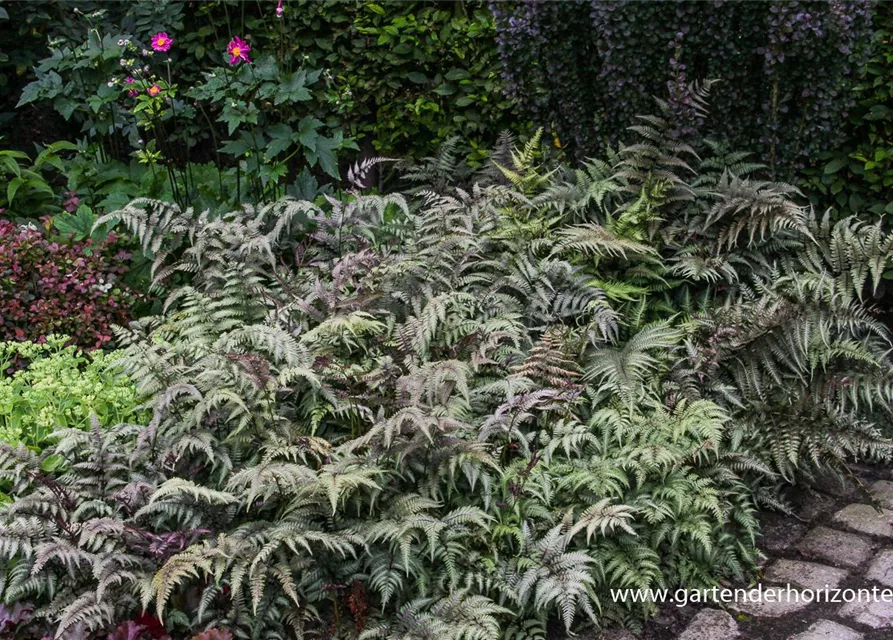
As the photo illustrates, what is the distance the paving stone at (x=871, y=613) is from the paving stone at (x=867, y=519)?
20.7 inches

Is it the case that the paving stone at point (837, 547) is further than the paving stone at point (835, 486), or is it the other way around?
the paving stone at point (835, 486)

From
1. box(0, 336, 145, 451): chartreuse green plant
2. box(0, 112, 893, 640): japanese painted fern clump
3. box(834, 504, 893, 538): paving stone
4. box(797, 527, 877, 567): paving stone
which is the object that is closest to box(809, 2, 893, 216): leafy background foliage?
box(0, 112, 893, 640): japanese painted fern clump

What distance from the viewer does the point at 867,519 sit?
3982mm

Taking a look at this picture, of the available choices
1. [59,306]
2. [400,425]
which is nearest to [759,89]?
[400,425]

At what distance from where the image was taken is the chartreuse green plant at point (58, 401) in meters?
3.74

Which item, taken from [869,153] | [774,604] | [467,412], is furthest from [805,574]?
[869,153]

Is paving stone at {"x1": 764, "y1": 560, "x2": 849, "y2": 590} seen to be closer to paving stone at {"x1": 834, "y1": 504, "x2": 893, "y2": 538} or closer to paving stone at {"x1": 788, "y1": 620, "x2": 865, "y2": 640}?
paving stone at {"x1": 788, "y1": 620, "x2": 865, "y2": 640}

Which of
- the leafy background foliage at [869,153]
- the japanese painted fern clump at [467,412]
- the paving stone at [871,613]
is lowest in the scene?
the paving stone at [871,613]

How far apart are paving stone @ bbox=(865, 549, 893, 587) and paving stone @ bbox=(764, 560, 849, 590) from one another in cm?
9

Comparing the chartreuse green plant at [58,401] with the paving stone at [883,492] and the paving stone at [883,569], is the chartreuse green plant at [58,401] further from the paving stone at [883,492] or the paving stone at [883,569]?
the paving stone at [883,492]

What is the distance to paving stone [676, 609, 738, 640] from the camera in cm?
330

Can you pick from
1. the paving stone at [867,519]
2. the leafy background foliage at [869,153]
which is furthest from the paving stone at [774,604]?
the leafy background foliage at [869,153]

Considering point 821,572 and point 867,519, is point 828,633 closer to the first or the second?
point 821,572

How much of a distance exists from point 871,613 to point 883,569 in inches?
12.7
